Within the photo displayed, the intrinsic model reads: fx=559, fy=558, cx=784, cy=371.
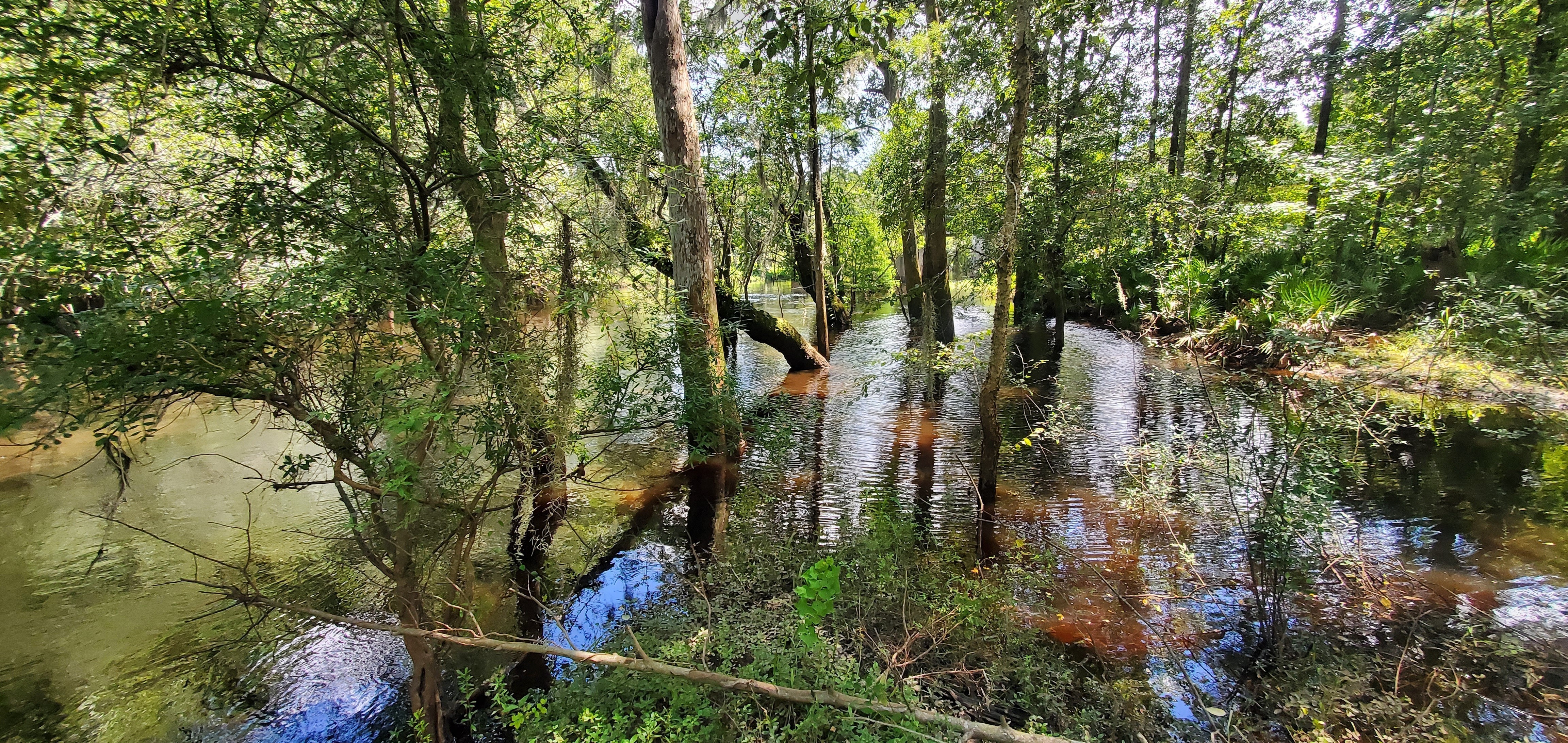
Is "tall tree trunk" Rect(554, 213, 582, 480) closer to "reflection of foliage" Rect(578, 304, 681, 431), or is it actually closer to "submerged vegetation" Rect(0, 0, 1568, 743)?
"submerged vegetation" Rect(0, 0, 1568, 743)

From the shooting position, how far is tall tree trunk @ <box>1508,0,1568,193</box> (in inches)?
286

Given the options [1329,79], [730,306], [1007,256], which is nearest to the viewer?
[1007,256]

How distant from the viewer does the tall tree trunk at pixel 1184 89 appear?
45.2 feet

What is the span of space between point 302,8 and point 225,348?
200cm

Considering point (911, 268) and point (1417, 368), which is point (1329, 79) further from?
point (911, 268)

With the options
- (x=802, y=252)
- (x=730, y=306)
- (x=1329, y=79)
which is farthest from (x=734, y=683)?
(x=1329, y=79)

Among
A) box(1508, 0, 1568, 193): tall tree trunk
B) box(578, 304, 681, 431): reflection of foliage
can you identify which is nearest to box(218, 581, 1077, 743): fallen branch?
box(578, 304, 681, 431): reflection of foliage

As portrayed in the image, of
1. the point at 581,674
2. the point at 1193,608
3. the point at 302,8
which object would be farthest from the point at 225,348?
the point at 1193,608

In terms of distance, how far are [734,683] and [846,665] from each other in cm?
64

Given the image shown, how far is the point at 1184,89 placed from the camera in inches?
551

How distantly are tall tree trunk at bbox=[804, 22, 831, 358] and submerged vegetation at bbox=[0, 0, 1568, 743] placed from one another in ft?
5.40

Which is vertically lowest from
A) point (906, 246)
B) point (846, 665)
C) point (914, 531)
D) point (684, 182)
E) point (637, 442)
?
point (914, 531)

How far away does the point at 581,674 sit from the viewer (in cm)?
317

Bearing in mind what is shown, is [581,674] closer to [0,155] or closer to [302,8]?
[0,155]
